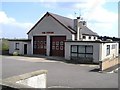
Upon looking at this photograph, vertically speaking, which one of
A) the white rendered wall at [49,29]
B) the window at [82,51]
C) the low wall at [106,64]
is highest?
the white rendered wall at [49,29]

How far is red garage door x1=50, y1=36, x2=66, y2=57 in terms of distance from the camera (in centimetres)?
3672

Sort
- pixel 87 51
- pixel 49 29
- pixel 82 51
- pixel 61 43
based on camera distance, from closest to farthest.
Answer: pixel 87 51 → pixel 82 51 → pixel 61 43 → pixel 49 29

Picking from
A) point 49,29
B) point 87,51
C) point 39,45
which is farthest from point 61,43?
point 87,51

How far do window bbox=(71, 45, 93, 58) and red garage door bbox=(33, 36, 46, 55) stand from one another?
7442 mm

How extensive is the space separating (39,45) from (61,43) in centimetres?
426

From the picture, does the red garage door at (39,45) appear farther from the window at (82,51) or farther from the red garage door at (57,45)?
the window at (82,51)

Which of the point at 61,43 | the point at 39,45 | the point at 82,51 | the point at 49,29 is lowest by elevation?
the point at 82,51

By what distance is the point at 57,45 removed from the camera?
3741 cm

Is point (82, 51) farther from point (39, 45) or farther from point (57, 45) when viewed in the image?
point (39, 45)

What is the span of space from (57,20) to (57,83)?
21.6 meters

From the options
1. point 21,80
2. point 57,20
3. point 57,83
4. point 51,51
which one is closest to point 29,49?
point 51,51

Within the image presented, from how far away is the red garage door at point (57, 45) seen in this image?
36.7 meters

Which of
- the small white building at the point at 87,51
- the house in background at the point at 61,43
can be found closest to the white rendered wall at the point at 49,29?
the house in background at the point at 61,43

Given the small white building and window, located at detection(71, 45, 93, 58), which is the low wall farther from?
window, located at detection(71, 45, 93, 58)
